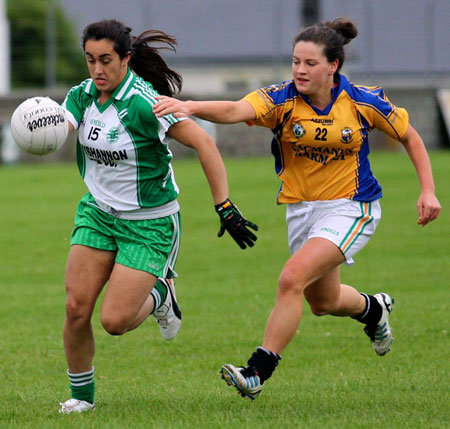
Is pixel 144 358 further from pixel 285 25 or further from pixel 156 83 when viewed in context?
pixel 285 25

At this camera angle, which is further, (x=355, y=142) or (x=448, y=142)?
(x=448, y=142)

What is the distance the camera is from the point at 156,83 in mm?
6168

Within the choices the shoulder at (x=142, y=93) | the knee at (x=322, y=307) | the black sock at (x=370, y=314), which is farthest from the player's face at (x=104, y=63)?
the black sock at (x=370, y=314)

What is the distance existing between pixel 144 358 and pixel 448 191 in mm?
11750

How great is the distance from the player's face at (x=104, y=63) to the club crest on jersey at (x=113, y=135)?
228mm

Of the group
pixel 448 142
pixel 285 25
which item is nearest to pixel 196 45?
pixel 285 25

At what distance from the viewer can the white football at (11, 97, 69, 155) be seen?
18.5 feet

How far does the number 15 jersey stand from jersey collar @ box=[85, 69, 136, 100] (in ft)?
2.29

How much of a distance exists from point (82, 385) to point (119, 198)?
112 cm

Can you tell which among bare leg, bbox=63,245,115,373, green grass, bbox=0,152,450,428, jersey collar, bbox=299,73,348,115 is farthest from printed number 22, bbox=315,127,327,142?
green grass, bbox=0,152,450,428

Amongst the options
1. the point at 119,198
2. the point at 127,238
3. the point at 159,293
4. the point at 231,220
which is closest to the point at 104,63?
the point at 119,198

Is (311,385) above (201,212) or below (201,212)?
above

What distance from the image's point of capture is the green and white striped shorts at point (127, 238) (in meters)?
5.73

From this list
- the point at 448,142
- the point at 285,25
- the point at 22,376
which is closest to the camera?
the point at 22,376
